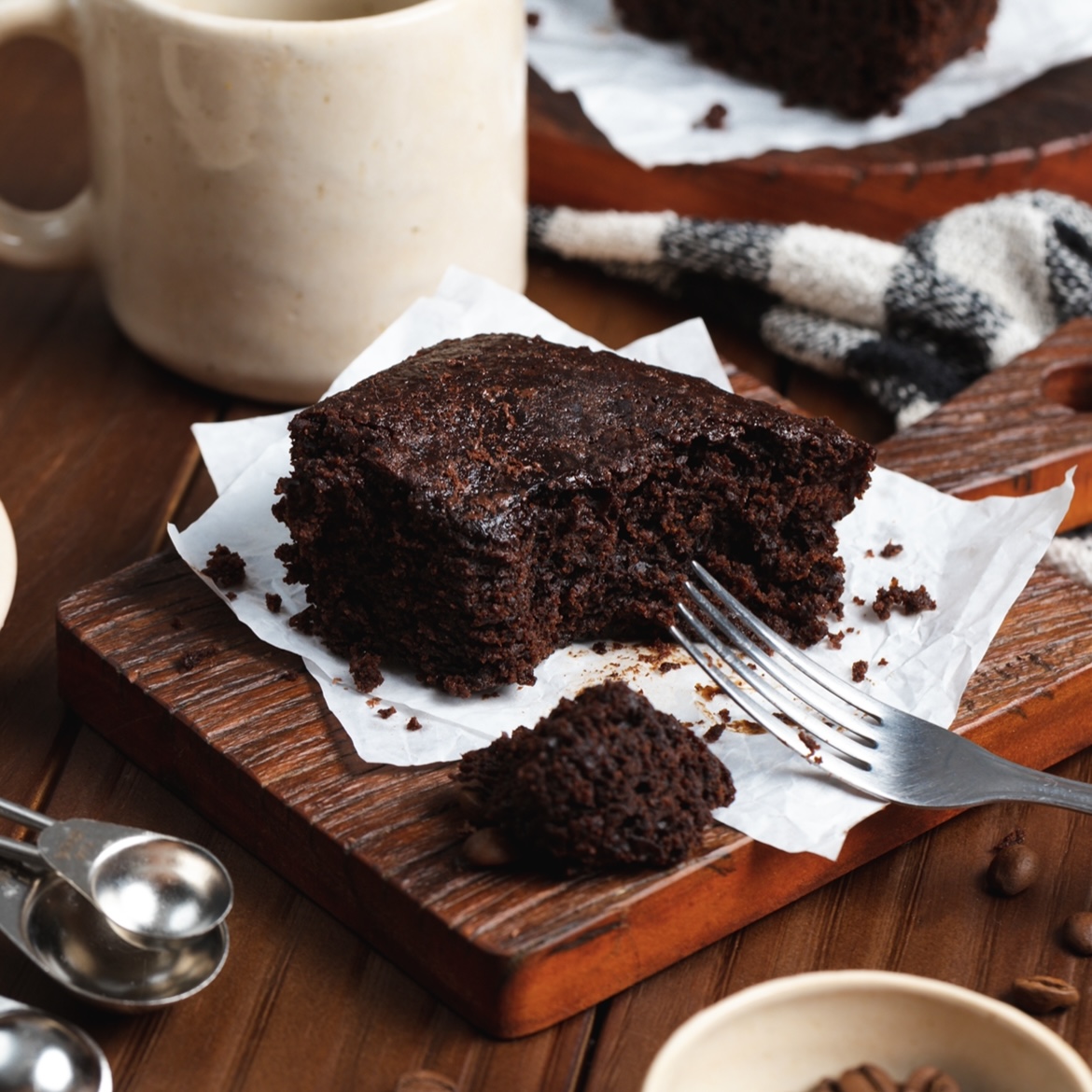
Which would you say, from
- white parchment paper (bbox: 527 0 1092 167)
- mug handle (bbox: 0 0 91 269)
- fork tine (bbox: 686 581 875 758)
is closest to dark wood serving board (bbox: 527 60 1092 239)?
white parchment paper (bbox: 527 0 1092 167)

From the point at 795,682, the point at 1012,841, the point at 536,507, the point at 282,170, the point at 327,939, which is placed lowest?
the point at 327,939

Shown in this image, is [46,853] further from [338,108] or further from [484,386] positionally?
[338,108]

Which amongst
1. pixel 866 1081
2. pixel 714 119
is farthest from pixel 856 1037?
pixel 714 119

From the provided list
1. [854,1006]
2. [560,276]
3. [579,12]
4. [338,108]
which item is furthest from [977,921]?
[579,12]

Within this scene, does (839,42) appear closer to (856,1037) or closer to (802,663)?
(802,663)

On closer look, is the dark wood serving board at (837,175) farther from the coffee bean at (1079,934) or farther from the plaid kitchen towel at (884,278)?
the coffee bean at (1079,934)

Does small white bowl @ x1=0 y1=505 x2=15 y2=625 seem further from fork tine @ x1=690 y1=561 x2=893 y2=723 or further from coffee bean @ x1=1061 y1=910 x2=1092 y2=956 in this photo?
coffee bean @ x1=1061 y1=910 x2=1092 y2=956

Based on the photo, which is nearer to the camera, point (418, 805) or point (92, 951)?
point (92, 951)

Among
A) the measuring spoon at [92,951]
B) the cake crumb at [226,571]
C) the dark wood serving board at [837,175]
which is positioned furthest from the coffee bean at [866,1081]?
the dark wood serving board at [837,175]
